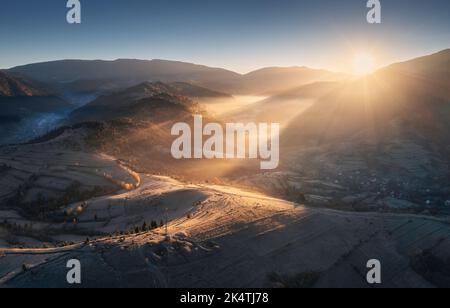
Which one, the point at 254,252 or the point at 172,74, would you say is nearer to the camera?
the point at 254,252

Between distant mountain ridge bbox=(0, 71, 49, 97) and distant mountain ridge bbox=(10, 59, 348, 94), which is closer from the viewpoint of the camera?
distant mountain ridge bbox=(0, 71, 49, 97)

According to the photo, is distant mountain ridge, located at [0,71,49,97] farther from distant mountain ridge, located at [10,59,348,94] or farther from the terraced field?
the terraced field

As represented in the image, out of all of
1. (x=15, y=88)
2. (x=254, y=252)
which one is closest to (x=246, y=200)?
(x=254, y=252)

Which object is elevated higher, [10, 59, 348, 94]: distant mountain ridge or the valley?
[10, 59, 348, 94]: distant mountain ridge

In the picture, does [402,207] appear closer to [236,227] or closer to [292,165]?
[292,165]

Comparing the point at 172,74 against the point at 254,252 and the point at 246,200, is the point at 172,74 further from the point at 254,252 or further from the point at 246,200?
the point at 254,252

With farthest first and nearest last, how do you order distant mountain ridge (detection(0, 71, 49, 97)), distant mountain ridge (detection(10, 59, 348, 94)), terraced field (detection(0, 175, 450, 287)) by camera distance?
distant mountain ridge (detection(10, 59, 348, 94)), distant mountain ridge (detection(0, 71, 49, 97)), terraced field (detection(0, 175, 450, 287))

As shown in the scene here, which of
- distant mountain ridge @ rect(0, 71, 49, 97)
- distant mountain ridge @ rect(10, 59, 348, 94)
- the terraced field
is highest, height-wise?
distant mountain ridge @ rect(10, 59, 348, 94)

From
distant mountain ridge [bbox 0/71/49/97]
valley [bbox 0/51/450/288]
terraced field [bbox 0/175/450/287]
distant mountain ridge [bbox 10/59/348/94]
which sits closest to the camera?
terraced field [bbox 0/175/450/287]

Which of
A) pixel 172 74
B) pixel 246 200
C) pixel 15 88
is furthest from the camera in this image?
pixel 172 74

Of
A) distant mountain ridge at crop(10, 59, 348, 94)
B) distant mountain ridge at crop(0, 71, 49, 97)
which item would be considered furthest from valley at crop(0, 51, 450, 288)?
distant mountain ridge at crop(10, 59, 348, 94)

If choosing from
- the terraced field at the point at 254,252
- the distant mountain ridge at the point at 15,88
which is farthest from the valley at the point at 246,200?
the distant mountain ridge at the point at 15,88
